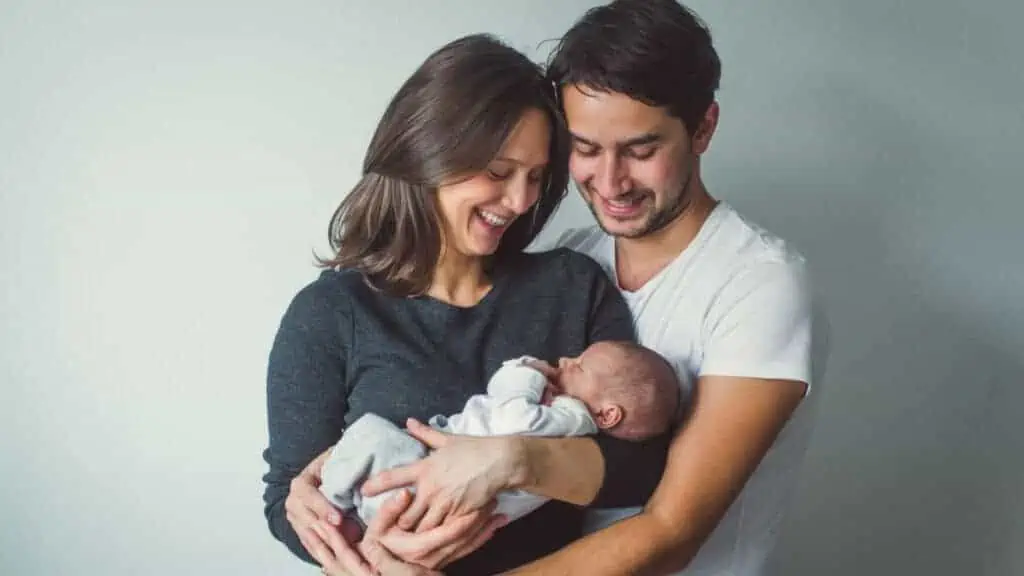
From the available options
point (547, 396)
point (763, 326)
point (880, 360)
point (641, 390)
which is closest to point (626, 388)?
point (641, 390)

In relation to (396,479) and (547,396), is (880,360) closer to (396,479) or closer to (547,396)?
(547,396)

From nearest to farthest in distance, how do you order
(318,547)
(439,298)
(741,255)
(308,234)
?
(318,547) → (741,255) → (439,298) → (308,234)

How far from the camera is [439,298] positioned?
1810 mm

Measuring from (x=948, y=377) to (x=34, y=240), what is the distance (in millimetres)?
2112

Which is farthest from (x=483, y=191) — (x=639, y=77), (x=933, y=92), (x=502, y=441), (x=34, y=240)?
(x=933, y=92)

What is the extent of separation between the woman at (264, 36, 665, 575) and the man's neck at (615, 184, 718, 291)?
7 centimetres

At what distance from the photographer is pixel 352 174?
232cm

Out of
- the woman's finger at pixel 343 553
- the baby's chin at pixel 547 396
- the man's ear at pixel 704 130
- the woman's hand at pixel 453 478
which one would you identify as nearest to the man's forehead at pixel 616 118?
the man's ear at pixel 704 130

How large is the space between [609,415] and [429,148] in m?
0.52

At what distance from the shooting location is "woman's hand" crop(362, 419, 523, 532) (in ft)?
4.85

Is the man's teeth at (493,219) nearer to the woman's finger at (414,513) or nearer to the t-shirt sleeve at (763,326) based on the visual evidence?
the t-shirt sleeve at (763,326)

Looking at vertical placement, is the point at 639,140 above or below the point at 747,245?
above

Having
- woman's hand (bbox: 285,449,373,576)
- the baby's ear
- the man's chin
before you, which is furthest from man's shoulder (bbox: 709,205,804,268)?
woman's hand (bbox: 285,449,373,576)

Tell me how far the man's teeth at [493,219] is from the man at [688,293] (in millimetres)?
161
